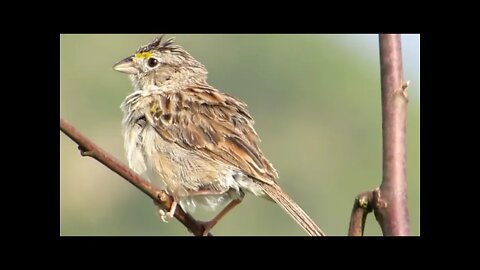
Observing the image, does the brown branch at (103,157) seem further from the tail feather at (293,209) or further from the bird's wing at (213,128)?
the bird's wing at (213,128)

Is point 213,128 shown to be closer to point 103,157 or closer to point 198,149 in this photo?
point 198,149

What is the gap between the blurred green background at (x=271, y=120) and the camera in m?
21.9

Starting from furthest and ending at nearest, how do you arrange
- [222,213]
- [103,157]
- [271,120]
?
[271,120] < [222,213] < [103,157]

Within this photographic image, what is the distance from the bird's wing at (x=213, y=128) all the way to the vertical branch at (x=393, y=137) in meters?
2.25

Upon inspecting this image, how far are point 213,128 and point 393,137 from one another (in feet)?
8.69

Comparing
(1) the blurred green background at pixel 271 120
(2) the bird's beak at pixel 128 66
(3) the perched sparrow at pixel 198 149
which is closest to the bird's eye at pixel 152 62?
(2) the bird's beak at pixel 128 66

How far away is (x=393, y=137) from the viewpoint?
3.42 m

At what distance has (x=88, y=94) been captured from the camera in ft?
86.1

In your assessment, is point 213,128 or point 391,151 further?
point 213,128

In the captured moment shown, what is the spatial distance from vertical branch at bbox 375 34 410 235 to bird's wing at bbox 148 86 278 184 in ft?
7.39

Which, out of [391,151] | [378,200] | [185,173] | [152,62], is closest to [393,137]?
[391,151]

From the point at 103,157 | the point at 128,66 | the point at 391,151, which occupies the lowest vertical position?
the point at 391,151

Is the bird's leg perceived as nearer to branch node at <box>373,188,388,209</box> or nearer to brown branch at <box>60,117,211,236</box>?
brown branch at <box>60,117,211,236</box>

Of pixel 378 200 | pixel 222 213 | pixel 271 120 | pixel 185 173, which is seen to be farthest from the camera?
pixel 271 120
